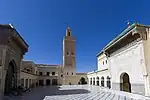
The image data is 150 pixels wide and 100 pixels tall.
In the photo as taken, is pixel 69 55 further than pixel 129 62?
Yes

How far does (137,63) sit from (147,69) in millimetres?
885

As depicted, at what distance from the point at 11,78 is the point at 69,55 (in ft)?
83.7

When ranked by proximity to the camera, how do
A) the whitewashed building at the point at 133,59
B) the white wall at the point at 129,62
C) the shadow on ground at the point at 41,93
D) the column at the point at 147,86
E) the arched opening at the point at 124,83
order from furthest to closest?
the arched opening at the point at 124,83
the shadow on ground at the point at 41,93
the white wall at the point at 129,62
the whitewashed building at the point at 133,59
the column at the point at 147,86

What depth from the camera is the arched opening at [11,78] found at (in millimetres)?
9734

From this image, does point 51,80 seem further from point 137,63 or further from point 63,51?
point 137,63

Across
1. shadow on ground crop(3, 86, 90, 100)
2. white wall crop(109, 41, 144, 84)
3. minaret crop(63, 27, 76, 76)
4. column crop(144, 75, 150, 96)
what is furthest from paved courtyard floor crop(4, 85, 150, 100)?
minaret crop(63, 27, 76, 76)

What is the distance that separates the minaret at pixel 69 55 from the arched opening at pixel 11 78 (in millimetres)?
23701

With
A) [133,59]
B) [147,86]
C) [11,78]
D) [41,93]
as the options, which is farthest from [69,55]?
[147,86]

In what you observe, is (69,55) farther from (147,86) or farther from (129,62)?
(147,86)

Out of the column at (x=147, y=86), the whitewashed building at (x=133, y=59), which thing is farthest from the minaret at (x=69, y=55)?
the column at (x=147, y=86)

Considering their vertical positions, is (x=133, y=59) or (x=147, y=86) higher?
(x=133, y=59)

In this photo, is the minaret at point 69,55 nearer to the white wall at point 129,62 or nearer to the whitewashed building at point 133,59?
the white wall at point 129,62

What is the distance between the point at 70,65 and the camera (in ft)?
117

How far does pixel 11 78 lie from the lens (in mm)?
10547
